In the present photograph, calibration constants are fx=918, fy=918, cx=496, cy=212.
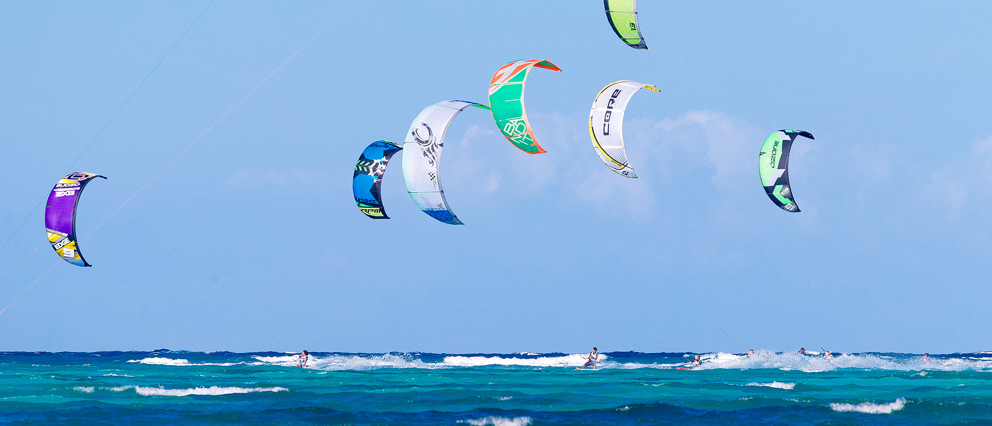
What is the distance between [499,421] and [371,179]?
36.0 ft

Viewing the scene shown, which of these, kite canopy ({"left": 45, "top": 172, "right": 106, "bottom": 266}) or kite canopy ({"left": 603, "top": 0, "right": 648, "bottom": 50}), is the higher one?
kite canopy ({"left": 603, "top": 0, "right": 648, "bottom": 50})

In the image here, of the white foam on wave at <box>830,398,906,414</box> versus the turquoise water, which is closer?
the turquoise water

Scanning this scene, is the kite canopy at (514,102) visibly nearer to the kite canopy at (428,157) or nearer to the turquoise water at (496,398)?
the kite canopy at (428,157)

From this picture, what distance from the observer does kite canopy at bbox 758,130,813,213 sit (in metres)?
25.2

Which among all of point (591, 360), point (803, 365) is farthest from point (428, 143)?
point (803, 365)

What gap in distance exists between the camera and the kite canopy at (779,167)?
25234mm

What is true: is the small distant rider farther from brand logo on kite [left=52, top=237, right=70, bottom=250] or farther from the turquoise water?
brand logo on kite [left=52, top=237, right=70, bottom=250]

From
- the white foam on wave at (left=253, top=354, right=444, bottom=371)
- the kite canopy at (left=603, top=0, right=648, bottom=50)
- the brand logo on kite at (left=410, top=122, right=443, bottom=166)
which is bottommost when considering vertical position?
the white foam on wave at (left=253, top=354, right=444, bottom=371)

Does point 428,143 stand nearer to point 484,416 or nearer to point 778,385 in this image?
point 484,416

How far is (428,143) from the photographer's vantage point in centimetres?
2527

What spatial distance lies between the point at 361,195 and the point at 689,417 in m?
12.7

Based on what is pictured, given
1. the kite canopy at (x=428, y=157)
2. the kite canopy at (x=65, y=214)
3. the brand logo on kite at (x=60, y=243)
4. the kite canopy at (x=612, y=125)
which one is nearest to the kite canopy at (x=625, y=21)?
the kite canopy at (x=612, y=125)

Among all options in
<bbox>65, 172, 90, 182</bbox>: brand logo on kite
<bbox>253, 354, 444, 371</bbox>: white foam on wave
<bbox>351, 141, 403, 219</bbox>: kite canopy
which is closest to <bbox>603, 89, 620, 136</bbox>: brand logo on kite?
<bbox>351, 141, 403, 219</bbox>: kite canopy

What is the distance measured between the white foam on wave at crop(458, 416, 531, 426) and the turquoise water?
0.04 meters
